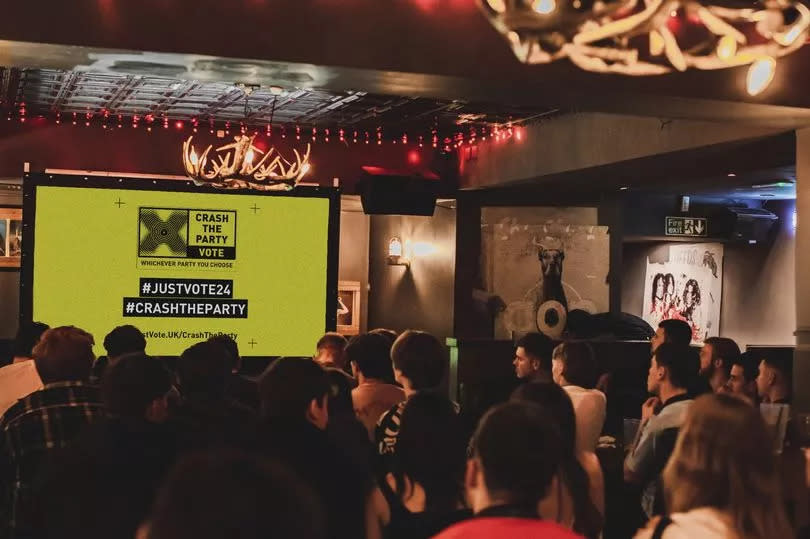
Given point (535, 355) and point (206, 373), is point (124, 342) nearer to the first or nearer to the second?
point (206, 373)

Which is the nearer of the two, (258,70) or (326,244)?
(258,70)

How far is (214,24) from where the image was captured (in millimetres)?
5477

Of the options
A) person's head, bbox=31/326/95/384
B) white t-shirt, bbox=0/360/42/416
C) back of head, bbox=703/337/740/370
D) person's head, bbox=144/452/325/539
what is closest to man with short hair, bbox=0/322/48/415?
white t-shirt, bbox=0/360/42/416

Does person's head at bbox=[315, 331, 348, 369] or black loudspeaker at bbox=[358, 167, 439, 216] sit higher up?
black loudspeaker at bbox=[358, 167, 439, 216]

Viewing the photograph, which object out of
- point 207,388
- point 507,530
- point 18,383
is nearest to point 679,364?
point 207,388

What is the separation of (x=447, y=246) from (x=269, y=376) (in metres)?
10.1

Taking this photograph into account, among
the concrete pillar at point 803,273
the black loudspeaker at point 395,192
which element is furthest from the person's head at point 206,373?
the black loudspeaker at point 395,192

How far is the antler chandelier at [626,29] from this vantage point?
2.70m

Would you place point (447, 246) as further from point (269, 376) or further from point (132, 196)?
point (269, 376)

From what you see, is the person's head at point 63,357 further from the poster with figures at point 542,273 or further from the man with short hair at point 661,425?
the poster with figures at point 542,273

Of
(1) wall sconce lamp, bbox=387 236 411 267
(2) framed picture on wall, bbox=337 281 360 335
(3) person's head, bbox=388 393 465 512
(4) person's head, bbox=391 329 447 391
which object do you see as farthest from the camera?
(2) framed picture on wall, bbox=337 281 360 335

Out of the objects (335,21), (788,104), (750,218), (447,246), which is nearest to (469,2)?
(335,21)

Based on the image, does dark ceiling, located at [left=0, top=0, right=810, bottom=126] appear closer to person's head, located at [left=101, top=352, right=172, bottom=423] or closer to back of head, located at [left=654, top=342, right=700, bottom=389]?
back of head, located at [left=654, top=342, right=700, bottom=389]

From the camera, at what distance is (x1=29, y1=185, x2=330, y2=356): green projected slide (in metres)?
10.1
